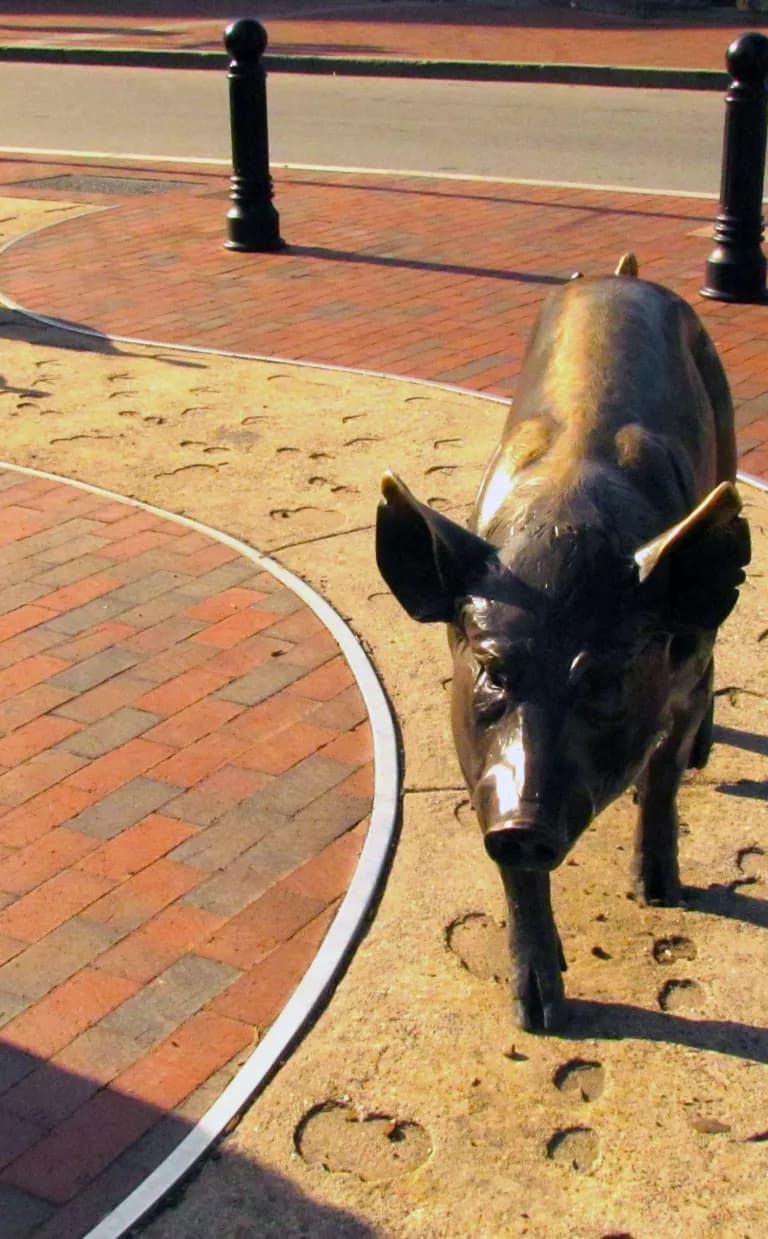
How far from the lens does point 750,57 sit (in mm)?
8703

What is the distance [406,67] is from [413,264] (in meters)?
10.4

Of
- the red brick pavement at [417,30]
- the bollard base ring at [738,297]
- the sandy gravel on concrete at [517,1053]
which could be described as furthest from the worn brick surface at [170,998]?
the red brick pavement at [417,30]

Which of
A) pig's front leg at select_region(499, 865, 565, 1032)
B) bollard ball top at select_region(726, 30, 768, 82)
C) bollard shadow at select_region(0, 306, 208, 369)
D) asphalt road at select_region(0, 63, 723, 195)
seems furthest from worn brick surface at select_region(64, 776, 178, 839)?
asphalt road at select_region(0, 63, 723, 195)

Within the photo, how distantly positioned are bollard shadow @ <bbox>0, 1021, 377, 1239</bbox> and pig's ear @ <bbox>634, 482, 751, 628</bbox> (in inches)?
50.2

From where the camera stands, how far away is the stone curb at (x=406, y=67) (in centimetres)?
1798

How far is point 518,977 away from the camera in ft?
11.5

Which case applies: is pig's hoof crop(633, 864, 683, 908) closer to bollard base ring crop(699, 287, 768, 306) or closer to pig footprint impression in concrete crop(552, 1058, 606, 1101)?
→ pig footprint impression in concrete crop(552, 1058, 606, 1101)

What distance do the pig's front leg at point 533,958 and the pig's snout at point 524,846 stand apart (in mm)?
435

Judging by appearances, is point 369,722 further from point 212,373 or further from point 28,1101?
point 212,373

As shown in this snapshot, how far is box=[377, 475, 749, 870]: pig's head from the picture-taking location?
3041 millimetres

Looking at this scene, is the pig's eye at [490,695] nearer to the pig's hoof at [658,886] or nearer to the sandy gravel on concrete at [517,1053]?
the sandy gravel on concrete at [517,1053]

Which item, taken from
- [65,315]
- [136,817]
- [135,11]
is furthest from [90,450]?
[135,11]

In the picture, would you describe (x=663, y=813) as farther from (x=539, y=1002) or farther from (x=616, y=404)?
(x=616, y=404)

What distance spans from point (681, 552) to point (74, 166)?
1137cm
